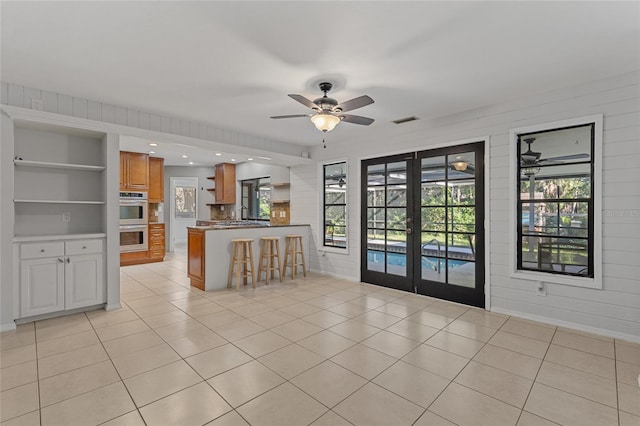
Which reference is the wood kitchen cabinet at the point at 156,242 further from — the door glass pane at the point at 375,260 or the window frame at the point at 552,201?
the window frame at the point at 552,201

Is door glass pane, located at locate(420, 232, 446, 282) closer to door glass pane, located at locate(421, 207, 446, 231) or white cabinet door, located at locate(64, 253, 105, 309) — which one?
door glass pane, located at locate(421, 207, 446, 231)

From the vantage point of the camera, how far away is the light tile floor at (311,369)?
194 centimetres

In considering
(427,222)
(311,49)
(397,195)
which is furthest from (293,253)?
(311,49)

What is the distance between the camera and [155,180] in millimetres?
7535

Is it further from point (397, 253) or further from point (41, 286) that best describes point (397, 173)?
point (41, 286)

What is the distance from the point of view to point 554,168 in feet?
Answer: 11.5

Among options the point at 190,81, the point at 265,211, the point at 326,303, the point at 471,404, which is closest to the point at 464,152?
the point at 326,303

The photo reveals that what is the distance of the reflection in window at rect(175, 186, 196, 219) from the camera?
31.1 feet

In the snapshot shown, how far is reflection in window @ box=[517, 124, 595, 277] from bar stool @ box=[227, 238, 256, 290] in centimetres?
384

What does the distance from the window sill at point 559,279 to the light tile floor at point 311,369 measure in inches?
20.1

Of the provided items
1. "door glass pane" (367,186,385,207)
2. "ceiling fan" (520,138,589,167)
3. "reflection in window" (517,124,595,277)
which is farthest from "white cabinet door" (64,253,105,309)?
"ceiling fan" (520,138,589,167)

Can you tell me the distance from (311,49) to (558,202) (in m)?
3.19

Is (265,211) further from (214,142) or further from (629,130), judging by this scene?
(629,130)

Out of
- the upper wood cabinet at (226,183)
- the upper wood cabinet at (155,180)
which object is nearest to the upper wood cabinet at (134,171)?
the upper wood cabinet at (155,180)
